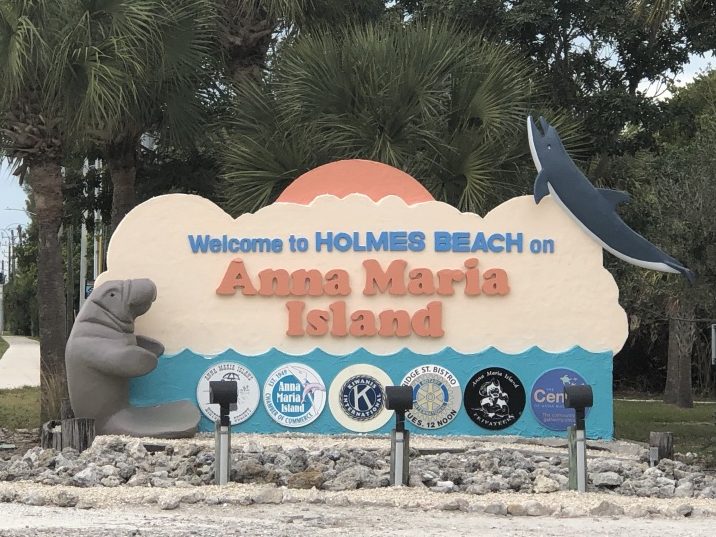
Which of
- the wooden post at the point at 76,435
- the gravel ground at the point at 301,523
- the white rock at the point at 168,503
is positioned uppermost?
the wooden post at the point at 76,435

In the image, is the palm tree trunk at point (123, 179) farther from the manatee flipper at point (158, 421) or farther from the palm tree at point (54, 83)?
the manatee flipper at point (158, 421)

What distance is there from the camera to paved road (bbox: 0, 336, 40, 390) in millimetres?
27062

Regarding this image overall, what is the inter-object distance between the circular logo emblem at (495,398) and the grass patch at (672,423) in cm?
210

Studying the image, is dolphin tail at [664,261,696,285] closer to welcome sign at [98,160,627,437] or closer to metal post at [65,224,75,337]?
welcome sign at [98,160,627,437]

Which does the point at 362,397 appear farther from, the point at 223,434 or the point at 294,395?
the point at 223,434

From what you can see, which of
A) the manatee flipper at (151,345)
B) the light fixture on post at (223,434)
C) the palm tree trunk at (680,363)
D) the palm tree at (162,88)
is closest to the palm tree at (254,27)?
the palm tree at (162,88)

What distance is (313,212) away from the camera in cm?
1244

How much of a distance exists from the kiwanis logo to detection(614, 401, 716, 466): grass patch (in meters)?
3.56

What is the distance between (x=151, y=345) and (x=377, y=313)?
8.16 feet

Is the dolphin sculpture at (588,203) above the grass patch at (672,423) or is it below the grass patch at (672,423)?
above

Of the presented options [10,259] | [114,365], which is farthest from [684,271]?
[10,259]

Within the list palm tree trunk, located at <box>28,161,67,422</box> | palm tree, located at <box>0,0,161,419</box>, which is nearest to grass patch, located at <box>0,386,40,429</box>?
A: palm tree trunk, located at <box>28,161,67,422</box>

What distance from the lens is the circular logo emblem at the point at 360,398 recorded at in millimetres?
12180

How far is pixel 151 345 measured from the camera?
1212cm
